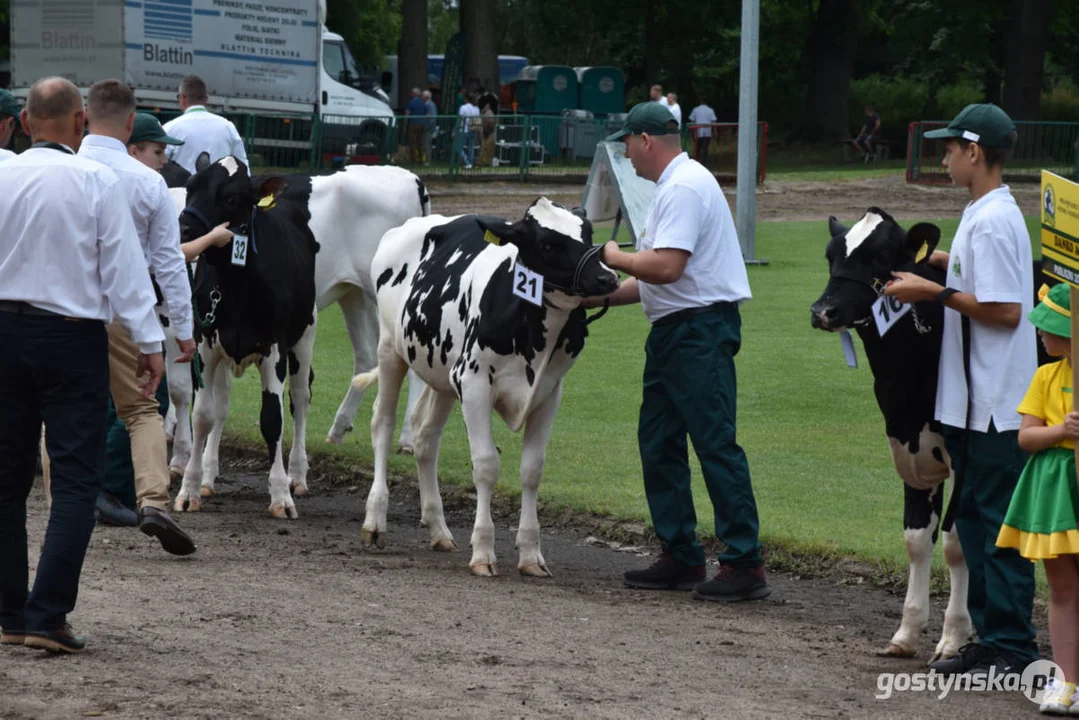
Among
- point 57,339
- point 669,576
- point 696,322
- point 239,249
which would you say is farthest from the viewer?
point 239,249

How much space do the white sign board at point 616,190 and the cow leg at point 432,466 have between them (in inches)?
388

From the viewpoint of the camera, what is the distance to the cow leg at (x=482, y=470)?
29.2ft

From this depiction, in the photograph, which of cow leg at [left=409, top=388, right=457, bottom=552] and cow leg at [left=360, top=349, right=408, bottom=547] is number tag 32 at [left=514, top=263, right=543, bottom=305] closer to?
cow leg at [left=409, top=388, right=457, bottom=552]

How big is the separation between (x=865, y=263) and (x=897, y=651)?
1.81m

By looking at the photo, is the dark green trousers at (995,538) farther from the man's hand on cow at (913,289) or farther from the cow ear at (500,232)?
the cow ear at (500,232)

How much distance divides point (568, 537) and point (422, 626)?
2.85 m

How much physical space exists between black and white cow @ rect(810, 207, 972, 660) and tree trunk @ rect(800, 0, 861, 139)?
47102 mm

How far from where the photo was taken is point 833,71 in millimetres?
53594

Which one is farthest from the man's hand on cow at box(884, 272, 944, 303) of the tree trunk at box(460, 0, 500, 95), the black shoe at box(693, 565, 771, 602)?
the tree trunk at box(460, 0, 500, 95)

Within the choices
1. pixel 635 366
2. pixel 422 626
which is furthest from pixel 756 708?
pixel 635 366

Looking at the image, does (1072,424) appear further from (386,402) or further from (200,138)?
(200,138)

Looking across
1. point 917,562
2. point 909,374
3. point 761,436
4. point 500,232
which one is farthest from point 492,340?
point 761,436

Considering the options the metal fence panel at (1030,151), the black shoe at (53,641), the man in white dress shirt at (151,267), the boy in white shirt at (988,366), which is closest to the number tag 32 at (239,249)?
the man in white dress shirt at (151,267)

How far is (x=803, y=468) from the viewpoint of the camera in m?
11.8
